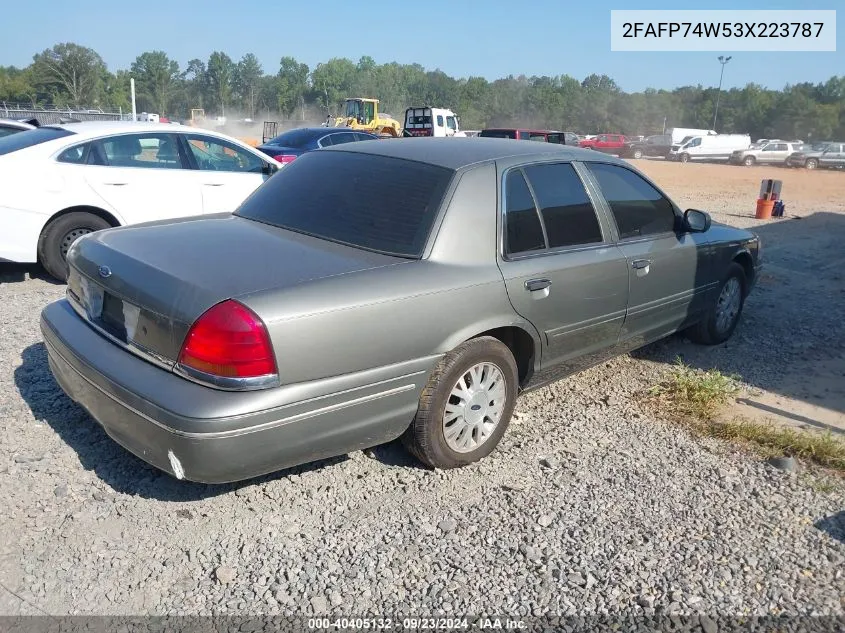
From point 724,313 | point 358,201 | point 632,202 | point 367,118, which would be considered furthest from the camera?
point 367,118

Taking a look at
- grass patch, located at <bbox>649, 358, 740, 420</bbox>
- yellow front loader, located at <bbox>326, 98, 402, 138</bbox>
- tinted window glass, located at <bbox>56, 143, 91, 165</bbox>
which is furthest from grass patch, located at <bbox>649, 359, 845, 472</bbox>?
yellow front loader, located at <bbox>326, 98, 402, 138</bbox>

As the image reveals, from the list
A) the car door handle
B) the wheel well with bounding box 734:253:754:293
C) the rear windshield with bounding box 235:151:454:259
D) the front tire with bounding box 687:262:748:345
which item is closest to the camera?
the rear windshield with bounding box 235:151:454:259

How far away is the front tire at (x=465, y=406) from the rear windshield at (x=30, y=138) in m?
5.06

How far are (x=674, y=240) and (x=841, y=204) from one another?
1819 cm

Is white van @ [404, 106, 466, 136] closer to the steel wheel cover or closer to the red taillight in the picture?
the steel wheel cover

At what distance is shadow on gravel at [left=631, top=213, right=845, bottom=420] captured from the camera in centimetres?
502

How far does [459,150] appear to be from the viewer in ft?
12.5

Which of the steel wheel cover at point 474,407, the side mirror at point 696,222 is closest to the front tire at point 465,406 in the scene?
the steel wheel cover at point 474,407

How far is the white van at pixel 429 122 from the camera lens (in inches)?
1313

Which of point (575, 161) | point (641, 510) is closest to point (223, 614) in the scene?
Answer: point (641, 510)

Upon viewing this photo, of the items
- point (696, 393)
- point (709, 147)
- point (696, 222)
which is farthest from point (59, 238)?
point (709, 147)

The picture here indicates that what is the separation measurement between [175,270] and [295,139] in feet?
39.8

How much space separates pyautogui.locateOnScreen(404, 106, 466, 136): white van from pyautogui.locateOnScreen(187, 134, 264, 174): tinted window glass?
26307mm

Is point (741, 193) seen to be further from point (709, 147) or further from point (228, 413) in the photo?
point (709, 147)
